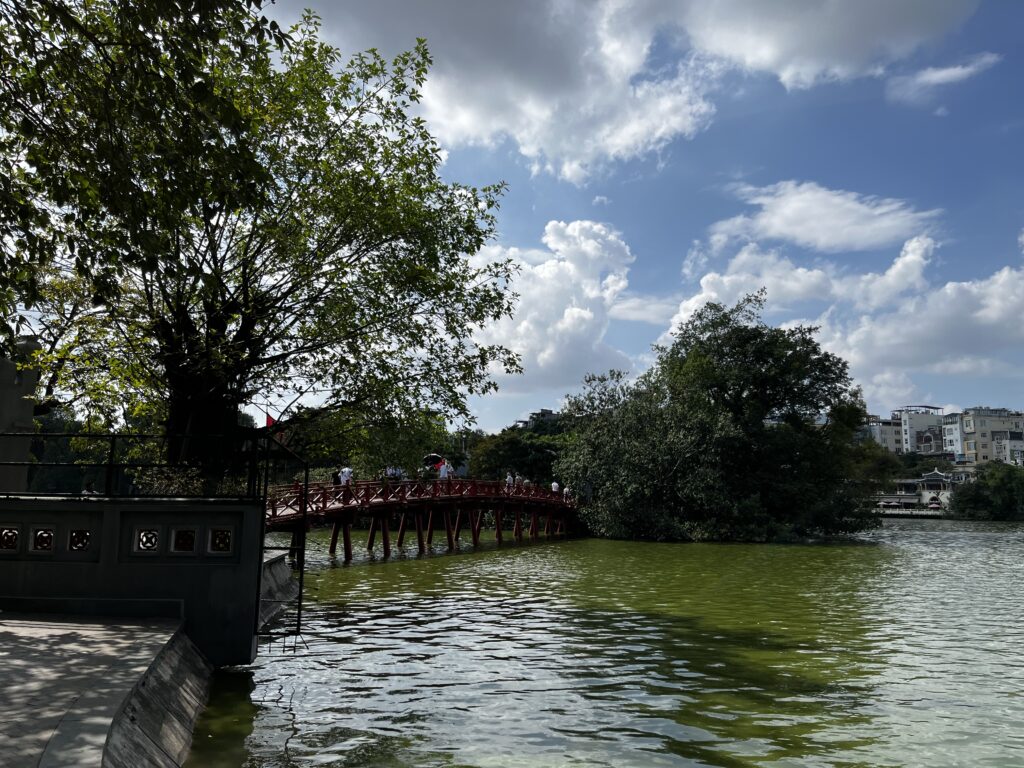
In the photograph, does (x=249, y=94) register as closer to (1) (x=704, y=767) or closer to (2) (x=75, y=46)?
(2) (x=75, y=46)

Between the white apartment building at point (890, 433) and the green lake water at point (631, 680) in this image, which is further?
the white apartment building at point (890, 433)

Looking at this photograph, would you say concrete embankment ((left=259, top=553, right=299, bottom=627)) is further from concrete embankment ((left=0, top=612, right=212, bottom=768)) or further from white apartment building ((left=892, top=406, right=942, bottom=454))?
white apartment building ((left=892, top=406, right=942, bottom=454))

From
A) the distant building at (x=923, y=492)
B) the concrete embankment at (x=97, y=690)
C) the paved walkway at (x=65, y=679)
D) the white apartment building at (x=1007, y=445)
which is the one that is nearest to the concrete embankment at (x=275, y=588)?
the concrete embankment at (x=97, y=690)

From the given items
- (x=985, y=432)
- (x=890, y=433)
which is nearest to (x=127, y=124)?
(x=985, y=432)

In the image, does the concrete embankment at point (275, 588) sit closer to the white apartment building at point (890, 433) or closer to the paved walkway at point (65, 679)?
the paved walkway at point (65, 679)

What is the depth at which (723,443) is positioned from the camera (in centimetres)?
4419

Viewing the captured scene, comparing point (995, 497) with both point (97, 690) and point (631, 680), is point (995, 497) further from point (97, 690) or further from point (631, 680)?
point (97, 690)

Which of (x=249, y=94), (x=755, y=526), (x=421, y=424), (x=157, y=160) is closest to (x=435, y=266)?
(x=421, y=424)

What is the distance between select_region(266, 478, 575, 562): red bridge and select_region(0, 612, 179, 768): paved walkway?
40.2 feet

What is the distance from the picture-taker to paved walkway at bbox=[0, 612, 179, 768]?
5516mm

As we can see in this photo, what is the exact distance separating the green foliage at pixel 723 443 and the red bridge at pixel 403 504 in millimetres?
3869

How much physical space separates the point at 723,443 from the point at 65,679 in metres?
40.1

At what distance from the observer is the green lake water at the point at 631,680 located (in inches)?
312

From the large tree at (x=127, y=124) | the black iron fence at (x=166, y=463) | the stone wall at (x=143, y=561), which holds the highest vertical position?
the large tree at (x=127, y=124)
